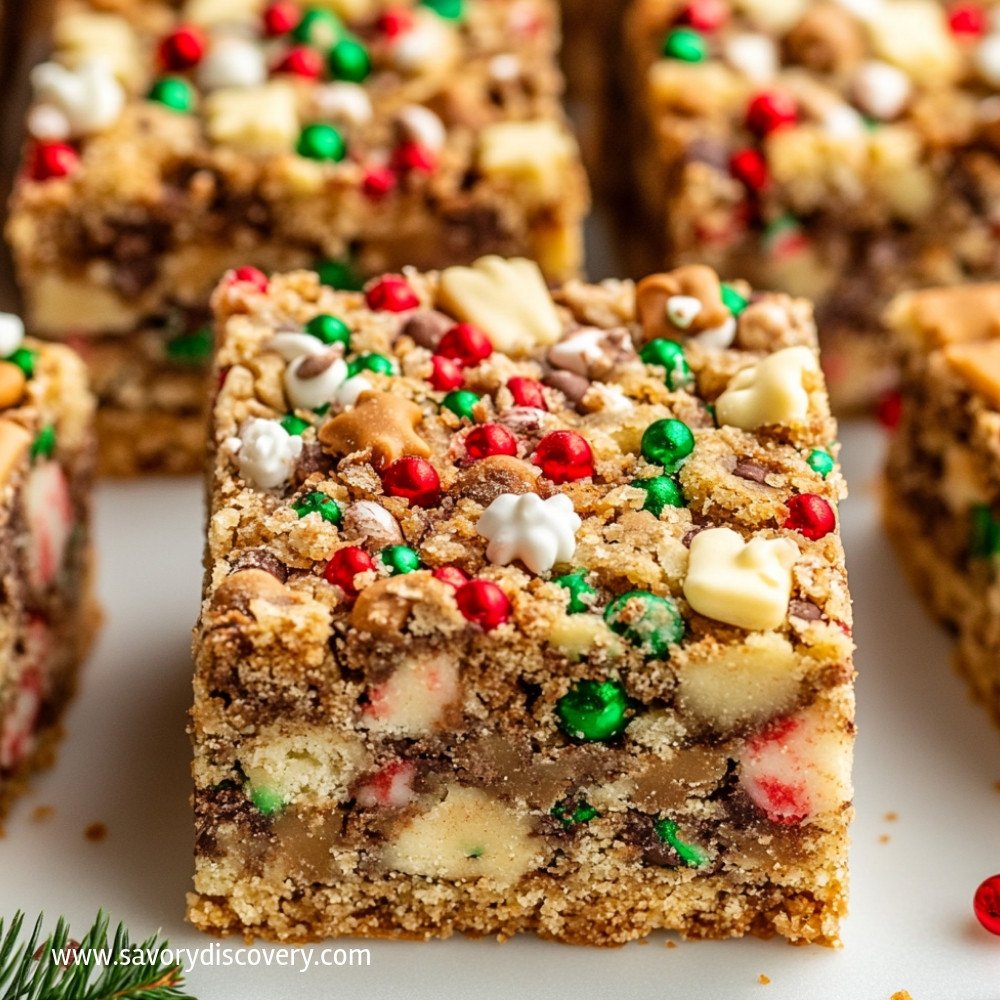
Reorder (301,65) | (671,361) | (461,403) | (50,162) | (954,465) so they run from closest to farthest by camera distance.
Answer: (461,403) < (671,361) < (954,465) < (50,162) < (301,65)

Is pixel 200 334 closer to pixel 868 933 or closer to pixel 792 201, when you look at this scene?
pixel 792 201

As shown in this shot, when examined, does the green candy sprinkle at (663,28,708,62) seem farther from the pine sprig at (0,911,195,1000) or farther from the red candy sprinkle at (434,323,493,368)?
the pine sprig at (0,911,195,1000)

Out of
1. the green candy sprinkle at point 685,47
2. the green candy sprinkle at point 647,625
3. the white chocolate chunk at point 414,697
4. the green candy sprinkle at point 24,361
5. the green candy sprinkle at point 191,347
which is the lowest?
the green candy sprinkle at point 191,347

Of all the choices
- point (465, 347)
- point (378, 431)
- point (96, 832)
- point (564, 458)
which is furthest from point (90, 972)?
point (465, 347)

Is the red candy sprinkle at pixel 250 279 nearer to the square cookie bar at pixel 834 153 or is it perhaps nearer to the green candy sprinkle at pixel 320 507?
the green candy sprinkle at pixel 320 507

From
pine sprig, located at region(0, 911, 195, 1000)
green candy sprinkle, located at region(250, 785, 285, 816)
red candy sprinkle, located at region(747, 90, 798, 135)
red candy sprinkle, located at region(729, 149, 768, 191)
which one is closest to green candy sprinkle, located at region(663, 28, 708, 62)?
red candy sprinkle, located at region(747, 90, 798, 135)

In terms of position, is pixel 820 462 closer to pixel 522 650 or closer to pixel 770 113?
pixel 522 650

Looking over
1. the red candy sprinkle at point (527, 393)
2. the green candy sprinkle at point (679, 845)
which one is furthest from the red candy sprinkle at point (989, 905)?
the red candy sprinkle at point (527, 393)
